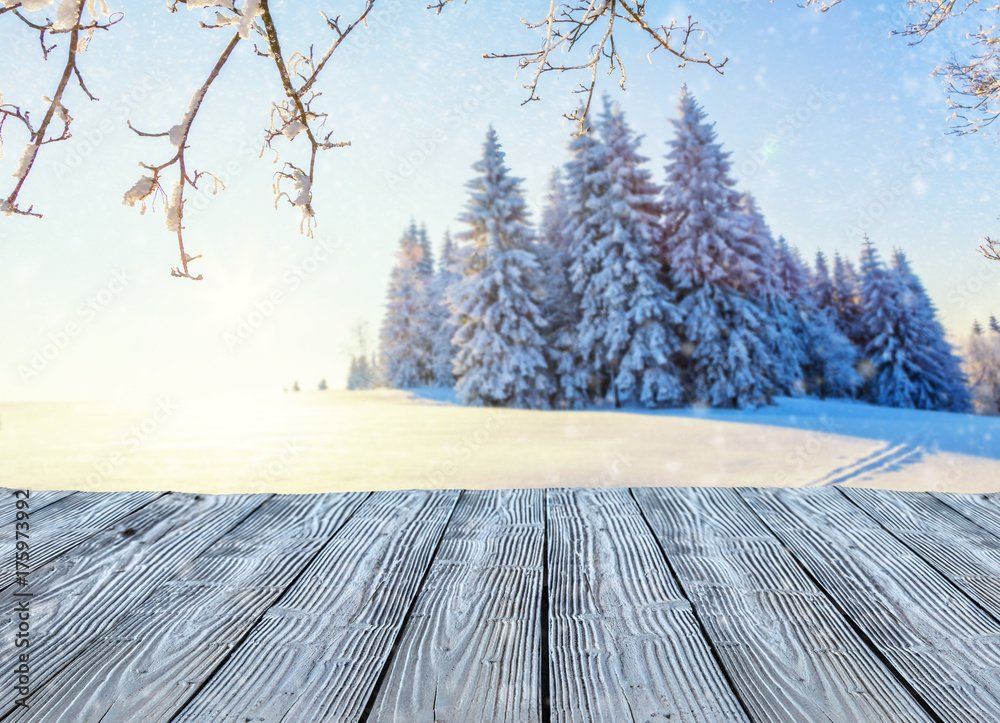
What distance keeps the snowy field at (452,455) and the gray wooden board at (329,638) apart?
2.00 m

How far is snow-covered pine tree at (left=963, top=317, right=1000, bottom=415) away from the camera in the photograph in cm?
2212

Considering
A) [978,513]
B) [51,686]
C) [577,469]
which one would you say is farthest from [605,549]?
[577,469]

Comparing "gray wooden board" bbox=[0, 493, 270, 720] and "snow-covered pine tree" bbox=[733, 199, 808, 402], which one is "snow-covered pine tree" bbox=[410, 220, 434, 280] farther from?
"gray wooden board" bbox=[0, 493, 270, 720]

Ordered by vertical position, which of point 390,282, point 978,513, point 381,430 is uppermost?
point 390,282

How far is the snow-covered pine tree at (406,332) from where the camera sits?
1113 inches

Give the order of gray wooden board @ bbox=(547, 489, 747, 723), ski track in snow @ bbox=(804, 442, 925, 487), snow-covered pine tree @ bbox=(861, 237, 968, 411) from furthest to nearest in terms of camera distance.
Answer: snow-covered pine tree @ bbox=(861, 237, 968, 411) < ski track in snow @ bbox=(804, 442, 925, 487) < gray wooden board @ bbox=(547, 489, 747, 723)

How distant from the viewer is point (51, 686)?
3.01 feet

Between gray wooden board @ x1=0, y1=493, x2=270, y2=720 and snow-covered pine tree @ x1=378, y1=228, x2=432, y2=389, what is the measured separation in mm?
25991

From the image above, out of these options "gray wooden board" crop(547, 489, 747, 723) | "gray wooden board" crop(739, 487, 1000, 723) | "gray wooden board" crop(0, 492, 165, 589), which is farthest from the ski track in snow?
"gray wooden board" crop(0, 492, 165, 589)

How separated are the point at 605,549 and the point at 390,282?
29162 millimetres

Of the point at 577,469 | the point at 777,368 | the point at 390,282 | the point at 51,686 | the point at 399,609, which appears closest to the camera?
the point at 51,686

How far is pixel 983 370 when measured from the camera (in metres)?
23.6

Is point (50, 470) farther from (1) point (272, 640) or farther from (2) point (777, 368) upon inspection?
(2) point (777, 368)

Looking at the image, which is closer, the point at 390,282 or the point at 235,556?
the point at 235,556
